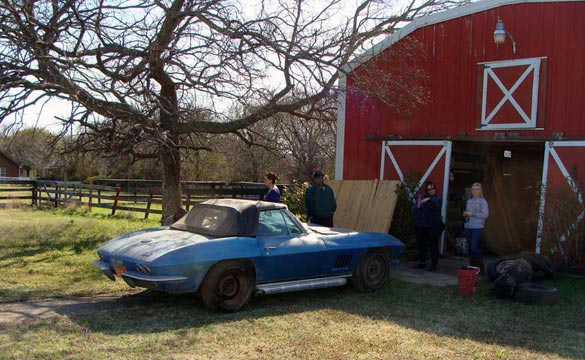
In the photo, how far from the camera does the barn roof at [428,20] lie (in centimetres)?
1066

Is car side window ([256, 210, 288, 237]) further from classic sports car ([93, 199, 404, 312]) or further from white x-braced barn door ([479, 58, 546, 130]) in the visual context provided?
white x-braced barn door ([479, 58, 546, 130])

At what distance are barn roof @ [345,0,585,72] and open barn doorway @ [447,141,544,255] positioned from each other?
102 inches

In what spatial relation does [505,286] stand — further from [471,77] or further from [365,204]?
[471,77]

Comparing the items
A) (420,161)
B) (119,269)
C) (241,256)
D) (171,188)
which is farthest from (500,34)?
(171,188)

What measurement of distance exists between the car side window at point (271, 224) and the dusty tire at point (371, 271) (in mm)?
1244

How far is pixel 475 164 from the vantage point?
12898 millimetres

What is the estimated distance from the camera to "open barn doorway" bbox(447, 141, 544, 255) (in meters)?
12.1

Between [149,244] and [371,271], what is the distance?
3083mm

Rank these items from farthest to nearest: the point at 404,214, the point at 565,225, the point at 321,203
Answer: the point at 404,214
the point at 321,203
the point at 565,225

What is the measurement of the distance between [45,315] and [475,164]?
9.88 m

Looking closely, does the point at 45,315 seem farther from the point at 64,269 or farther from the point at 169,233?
the point at 64,269

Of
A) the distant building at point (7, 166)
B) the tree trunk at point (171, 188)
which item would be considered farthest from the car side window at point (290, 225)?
the distant building at point (7, 166)

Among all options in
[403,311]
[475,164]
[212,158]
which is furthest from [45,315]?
[212,158]

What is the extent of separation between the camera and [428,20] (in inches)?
456
